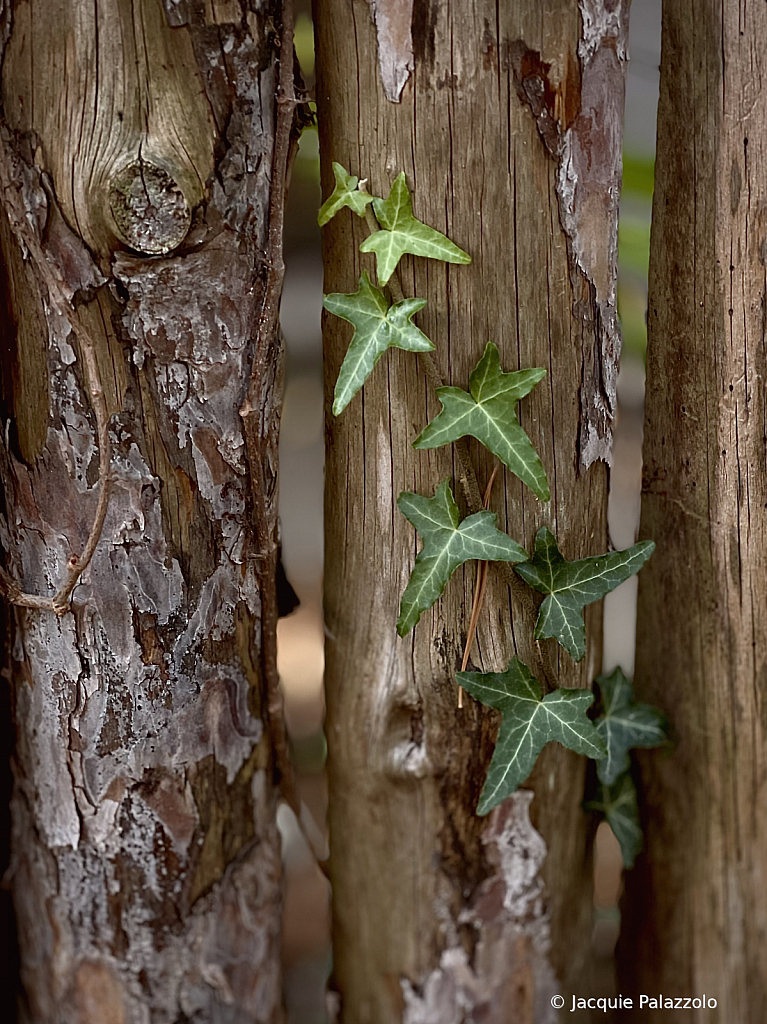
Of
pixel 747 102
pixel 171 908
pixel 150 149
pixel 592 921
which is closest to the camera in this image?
pixel 150 149

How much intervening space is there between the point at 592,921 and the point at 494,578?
0.62 m

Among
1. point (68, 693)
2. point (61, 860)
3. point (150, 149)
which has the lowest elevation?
point (61, 860)

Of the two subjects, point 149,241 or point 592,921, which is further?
point 592,921

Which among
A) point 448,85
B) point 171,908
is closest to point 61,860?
point 171,908

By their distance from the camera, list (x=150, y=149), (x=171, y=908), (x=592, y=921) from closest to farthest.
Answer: (x=150, y=149) → (x=171, y=908) → (x=592, y=921)

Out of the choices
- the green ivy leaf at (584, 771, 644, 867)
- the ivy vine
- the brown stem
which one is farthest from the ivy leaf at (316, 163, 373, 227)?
the green ivy leaf at (584, 771, 644, 867)

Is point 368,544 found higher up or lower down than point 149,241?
lower down

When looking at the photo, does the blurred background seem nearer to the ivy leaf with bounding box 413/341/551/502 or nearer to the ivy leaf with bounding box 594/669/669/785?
the ivy leaf with bounding box 594/669/669/785

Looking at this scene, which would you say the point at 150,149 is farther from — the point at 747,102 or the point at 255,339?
the point at 747,102

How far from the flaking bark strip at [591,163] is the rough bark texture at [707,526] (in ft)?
0.33

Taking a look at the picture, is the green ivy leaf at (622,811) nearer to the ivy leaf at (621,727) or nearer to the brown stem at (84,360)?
the ivy leaf at (621,727)

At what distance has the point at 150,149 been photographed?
2.61 feet

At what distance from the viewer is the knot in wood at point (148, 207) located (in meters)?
0.79

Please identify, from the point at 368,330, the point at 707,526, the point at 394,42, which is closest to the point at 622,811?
the point at 707,526
